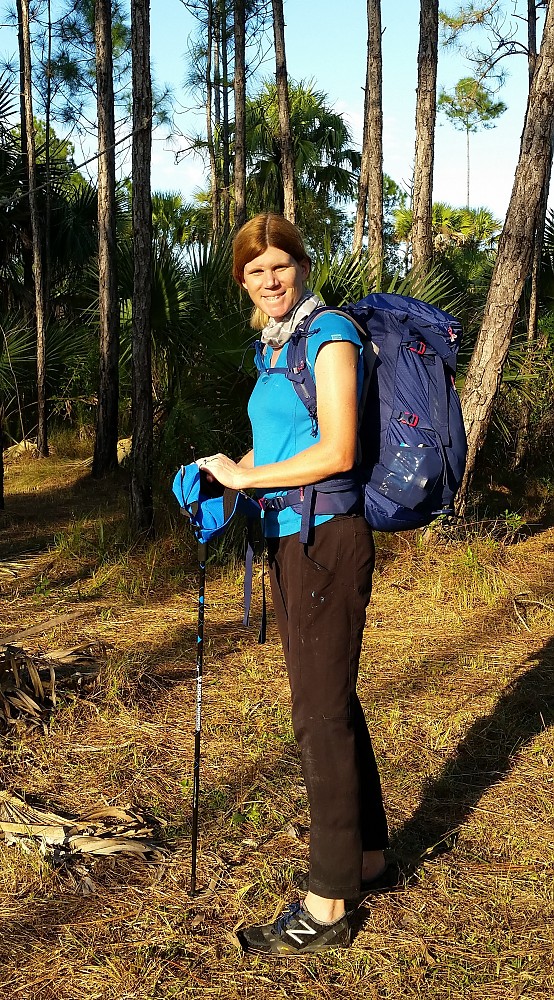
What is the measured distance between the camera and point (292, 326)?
247cm

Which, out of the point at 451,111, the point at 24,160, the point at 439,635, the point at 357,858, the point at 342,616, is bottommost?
the point at 439,635

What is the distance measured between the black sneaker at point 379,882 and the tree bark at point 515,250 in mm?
4494

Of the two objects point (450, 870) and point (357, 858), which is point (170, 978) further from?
point (450, 870)

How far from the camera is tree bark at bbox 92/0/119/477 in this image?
441 inches

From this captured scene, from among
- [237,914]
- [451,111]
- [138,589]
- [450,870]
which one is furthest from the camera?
[451,111]

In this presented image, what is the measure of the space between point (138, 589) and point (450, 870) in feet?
12.2

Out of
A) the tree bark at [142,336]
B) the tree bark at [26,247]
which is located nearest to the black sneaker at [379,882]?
the tree bark at [142,336]

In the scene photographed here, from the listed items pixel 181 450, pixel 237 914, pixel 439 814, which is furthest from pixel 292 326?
pixel 181 450

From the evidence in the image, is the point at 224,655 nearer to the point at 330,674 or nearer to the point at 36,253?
the point at 330,674

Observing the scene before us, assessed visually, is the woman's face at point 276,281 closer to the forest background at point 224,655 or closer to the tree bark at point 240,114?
the forest background at point 224,655

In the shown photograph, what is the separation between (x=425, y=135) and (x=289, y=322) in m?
7.47

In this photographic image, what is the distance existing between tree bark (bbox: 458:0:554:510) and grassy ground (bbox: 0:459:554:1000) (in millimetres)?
1083

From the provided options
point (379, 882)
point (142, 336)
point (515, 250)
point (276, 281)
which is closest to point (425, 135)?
point (515, 250)

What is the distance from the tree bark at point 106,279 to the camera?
1120 cm
